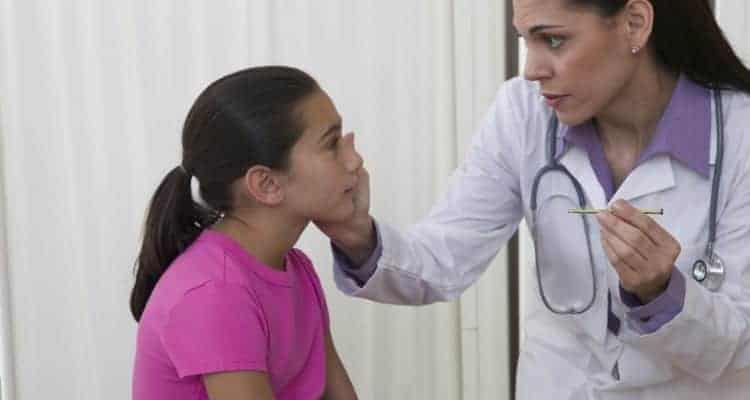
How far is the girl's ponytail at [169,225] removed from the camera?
141 cm

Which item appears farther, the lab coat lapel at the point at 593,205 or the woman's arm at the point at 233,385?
the lab coat lapel at the point at 593,205

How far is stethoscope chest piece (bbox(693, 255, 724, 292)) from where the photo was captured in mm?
1293

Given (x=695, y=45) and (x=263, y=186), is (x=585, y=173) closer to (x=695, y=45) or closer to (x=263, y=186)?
(x=695, y=45)

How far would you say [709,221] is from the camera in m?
1.33

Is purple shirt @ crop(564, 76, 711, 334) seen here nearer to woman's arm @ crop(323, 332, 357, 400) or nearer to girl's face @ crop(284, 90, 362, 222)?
girl's face @ crop(284, 90, 362, 222)

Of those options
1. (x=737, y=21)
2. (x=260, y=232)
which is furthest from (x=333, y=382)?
(x=737, y=21)

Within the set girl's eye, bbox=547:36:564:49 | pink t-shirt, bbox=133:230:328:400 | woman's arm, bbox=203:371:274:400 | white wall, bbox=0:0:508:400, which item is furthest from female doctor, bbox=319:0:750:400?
white wall, bbox=0:0:508:400

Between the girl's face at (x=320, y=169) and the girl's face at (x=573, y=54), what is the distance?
0.95 ft

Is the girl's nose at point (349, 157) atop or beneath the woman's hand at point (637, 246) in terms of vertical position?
atop

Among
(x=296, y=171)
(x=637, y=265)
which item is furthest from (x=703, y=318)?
(x=296, y=171)

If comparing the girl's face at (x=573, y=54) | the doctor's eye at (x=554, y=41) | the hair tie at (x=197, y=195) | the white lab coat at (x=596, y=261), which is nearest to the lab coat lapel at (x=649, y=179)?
the white lab coat at (x=596, y=261)

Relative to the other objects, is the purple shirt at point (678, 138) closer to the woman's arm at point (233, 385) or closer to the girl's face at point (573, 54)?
the girl's face at point (573, 54)

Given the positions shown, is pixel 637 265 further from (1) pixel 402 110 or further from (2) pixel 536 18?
(1) pixel 402 110

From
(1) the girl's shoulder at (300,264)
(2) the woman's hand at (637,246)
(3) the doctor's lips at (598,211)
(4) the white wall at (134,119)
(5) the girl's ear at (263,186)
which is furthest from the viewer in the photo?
(4) the white wall at (134,119)
